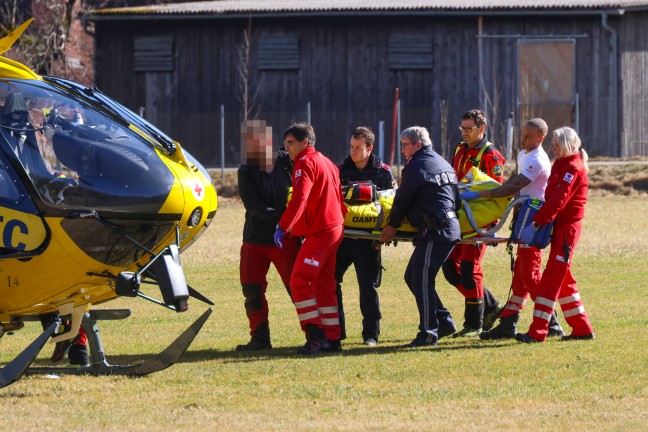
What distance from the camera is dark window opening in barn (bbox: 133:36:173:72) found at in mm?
37531

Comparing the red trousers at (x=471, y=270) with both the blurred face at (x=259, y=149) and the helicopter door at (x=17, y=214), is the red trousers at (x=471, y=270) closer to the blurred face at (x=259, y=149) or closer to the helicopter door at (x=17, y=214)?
the blurred face at (x=259, y=149)

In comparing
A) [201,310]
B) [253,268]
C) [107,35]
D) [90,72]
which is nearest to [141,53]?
[107,35]

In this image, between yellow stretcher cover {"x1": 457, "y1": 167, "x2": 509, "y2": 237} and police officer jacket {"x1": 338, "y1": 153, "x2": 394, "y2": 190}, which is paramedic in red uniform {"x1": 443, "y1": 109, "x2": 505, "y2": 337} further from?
police officer jacket {"x1": 338, "y1": 153, "x2": 394, "y2": 190}

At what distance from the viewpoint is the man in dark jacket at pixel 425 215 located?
10.6 meters

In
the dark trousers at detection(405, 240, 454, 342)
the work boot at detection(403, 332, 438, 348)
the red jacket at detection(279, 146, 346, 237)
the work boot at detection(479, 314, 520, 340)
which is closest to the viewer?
the red jacket at detection(279, 146, 346, 237)

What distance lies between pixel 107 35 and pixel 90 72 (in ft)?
15.8

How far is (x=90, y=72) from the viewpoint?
4269 centimetres

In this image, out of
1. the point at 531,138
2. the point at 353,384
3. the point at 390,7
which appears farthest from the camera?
the point at 390,7

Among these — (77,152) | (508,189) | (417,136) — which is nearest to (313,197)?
(417,136)

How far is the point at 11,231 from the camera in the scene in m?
8.45

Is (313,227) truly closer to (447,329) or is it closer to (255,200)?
(255,200)

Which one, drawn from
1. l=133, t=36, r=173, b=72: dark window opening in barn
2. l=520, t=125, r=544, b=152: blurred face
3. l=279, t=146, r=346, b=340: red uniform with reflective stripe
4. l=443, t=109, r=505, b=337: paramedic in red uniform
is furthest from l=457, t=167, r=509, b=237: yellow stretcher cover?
l=133, t=36, r=173, b=72: dark window opening in barn

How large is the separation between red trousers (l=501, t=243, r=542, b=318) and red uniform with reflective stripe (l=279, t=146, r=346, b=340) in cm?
176

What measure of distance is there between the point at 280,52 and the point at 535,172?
26.4 metres
